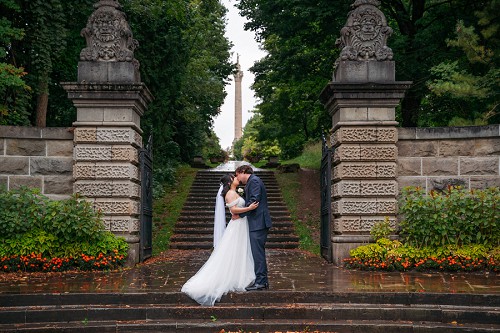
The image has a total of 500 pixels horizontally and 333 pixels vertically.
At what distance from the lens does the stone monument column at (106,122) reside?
11102 mm

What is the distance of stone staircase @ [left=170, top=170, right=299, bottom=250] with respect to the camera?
645 inches

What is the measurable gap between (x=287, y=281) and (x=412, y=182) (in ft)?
11.8

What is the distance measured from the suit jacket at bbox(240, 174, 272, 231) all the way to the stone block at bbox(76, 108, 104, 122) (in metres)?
4.02

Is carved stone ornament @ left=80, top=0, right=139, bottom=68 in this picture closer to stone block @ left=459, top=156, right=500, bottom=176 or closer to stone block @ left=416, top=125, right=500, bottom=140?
stone block @ left=416, top=125, right=500, bottom=140

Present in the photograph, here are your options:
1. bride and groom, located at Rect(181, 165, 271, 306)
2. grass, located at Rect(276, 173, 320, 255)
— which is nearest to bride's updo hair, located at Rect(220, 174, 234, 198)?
bride and groom, located at Rect(181, 165, 271, 306)

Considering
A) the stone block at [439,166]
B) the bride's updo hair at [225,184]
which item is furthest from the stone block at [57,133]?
the stone block at [439,166]

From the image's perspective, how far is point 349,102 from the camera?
1123 centimetres

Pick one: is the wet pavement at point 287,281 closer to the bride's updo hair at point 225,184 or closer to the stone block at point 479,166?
the bride's updo hair at point 225,184

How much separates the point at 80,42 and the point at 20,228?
380 inches

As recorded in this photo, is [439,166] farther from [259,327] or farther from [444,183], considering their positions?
[259,327]

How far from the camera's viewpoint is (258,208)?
345 inches

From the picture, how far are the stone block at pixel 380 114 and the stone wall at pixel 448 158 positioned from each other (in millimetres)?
373

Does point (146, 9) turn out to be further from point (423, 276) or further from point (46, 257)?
point (423, 276)

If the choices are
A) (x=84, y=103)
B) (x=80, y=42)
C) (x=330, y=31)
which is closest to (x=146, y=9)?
(x=80, y=42)
